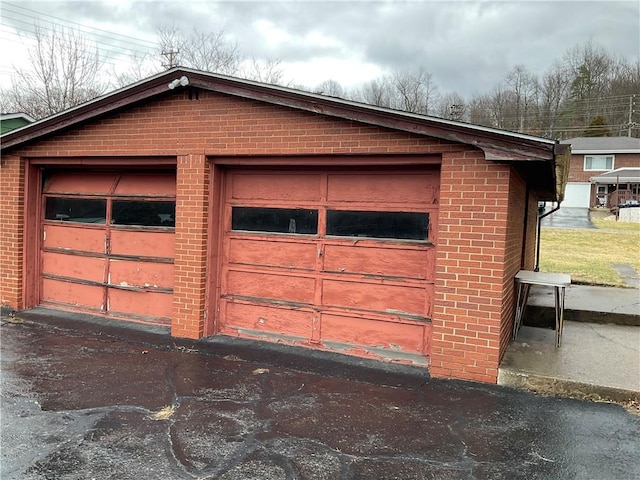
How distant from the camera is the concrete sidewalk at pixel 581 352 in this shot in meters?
4.83

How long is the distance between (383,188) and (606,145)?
1843 inches

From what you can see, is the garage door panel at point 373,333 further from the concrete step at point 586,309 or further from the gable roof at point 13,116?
the gable roof at point 13,116

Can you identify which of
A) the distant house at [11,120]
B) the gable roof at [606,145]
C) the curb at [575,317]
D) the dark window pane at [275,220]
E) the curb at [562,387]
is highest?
the gable roof at [606,145]

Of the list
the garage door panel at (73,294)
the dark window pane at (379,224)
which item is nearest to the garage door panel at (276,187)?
the dark window pane at (379,224)

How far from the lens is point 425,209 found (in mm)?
5664

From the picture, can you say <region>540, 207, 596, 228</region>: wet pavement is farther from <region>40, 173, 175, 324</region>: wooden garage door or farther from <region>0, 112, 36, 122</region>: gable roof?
<region>40, 173, 175, 324</region>: wooden garage door

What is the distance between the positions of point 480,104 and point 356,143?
155ft

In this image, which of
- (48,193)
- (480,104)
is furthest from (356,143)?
(480,104)

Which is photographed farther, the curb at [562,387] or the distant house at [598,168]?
the distant house at [598,168]

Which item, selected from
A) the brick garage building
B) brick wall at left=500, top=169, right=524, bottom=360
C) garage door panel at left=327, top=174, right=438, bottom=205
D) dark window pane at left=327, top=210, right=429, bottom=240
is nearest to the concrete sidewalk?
brick wall at left=500, top=169, right=524, bottom=360

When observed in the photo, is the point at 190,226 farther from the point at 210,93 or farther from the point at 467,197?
the point at 467,197

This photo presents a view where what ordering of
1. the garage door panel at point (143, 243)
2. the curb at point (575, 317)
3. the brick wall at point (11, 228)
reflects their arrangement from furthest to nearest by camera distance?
the brick wall at point (11, 228)
the curb at point (575, 317)
the garage door panel at point (143, 243)

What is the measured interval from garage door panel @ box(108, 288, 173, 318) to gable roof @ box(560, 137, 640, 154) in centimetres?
4459

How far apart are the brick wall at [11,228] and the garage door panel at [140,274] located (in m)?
1.61
